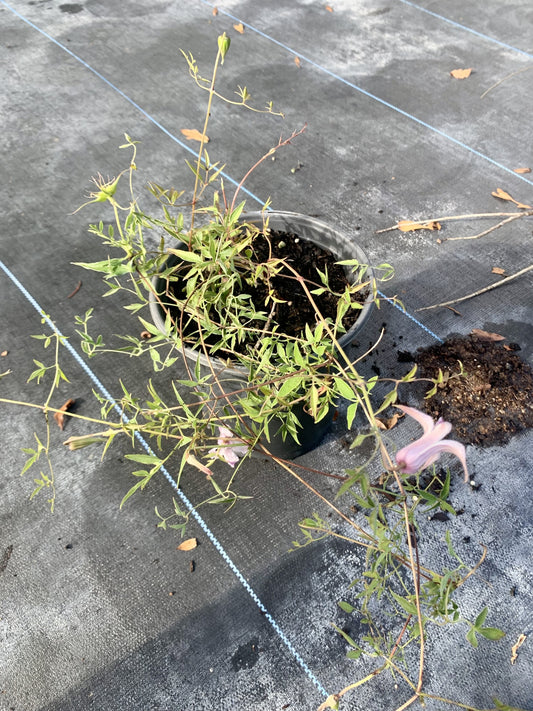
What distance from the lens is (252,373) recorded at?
1077mm

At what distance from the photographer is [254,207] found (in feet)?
7.18

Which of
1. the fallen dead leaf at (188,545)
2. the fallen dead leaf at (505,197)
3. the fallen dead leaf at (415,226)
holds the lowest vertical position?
the fallen dead leaf at (188,545)

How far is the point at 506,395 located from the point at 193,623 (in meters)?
1.05

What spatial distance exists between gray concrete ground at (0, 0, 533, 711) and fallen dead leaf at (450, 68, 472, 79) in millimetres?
73

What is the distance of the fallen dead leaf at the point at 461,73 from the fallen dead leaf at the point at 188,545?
266 cm

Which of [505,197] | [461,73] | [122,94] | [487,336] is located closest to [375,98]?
[461,73]

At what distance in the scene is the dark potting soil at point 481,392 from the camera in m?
1.58

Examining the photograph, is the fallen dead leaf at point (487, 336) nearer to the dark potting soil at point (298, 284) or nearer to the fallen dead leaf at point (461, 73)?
the dark potting soil at point (298, 284)

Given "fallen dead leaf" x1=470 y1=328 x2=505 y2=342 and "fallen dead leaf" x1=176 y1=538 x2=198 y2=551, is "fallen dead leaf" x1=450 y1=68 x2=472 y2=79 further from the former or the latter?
"fallen dead leaf" x1=176 y1=538 x2=198 y2=551

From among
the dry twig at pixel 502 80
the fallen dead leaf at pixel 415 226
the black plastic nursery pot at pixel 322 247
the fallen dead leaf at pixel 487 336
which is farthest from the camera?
the dry twig at pixel 502 80

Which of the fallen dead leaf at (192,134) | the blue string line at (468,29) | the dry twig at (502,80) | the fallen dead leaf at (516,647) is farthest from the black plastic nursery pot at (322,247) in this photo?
the blue string line at (468,29)

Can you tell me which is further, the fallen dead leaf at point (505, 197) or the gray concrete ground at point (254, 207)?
the fallen dead leaf at point (505, 197)

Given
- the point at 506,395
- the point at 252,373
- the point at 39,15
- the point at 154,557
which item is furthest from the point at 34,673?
the point at 39,15

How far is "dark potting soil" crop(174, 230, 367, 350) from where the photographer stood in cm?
136
